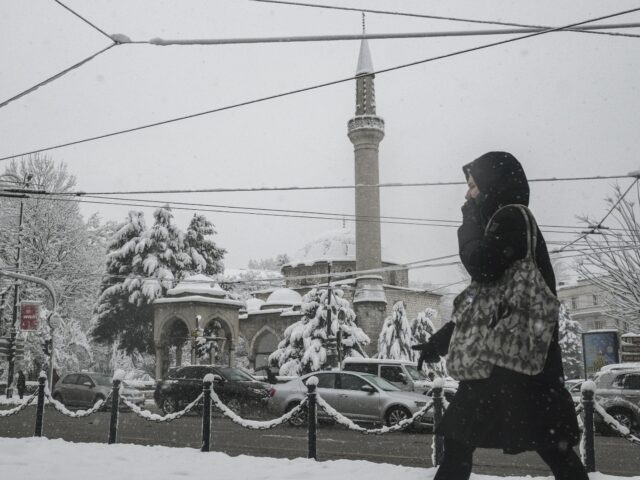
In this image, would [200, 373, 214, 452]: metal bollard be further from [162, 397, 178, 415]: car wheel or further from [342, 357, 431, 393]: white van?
[162, 397, 178, 415]: car wheel

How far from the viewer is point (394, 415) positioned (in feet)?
45.5

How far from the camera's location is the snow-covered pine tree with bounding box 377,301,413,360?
1363 inches

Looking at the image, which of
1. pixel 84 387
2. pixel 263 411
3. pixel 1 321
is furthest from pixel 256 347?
pixel 263 411

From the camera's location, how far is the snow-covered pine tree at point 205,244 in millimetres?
49375

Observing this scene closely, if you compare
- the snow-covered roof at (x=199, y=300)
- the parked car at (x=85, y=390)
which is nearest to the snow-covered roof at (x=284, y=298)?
the snow-covered roof at (x=199, y=300)

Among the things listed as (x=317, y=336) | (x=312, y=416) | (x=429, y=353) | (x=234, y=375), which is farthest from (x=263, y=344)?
(x=429, y=353)

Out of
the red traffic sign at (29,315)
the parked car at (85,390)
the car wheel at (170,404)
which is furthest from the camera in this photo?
the red traffic sign at (29,315)

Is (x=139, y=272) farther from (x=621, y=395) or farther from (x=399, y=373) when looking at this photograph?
(x=621, y=395)

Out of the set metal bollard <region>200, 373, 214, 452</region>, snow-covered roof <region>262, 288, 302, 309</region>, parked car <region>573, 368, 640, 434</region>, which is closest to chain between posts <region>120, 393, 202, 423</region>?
metal bollard <region>200, 373, 214, 452</region>

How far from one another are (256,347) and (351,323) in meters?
19.8

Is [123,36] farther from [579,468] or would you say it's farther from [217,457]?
[579,468]

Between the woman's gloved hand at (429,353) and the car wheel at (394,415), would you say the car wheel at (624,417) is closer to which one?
the car wheel at (394,415)

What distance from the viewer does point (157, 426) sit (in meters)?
14.8

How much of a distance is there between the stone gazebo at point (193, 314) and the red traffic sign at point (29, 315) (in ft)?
41.3
